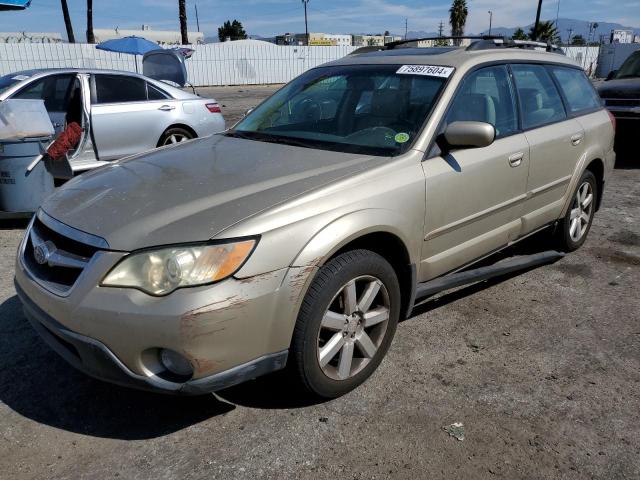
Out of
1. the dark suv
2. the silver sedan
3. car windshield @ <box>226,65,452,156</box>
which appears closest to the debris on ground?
car windshield @ <box>226,65,452,156</box>

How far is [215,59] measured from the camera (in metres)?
30.8

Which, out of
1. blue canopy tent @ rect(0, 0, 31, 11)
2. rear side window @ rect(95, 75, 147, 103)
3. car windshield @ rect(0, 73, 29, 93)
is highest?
blue canopy tent @ rect(0, 0, 31, 11)

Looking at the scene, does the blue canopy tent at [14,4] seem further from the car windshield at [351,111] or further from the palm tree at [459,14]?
the palm tree at [459,14]

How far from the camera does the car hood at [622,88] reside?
359 inches

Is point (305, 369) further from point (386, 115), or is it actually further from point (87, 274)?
point (386, 115)

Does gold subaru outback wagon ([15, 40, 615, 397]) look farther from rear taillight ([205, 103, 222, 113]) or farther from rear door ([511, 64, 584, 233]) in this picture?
rear taillight ([205, 103, 222, 113])

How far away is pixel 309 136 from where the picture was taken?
3.53 metres

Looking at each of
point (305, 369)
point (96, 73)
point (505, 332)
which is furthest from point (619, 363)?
point (96, 73)

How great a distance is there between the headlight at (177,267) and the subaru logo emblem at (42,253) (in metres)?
0.48

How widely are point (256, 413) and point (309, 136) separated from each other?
5.54ft

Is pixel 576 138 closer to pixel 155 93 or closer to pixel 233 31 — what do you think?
pixel 155 93

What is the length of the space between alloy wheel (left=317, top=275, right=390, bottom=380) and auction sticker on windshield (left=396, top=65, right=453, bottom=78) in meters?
1.41

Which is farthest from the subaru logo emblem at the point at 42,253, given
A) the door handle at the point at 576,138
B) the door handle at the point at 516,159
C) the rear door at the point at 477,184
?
the door handle at the point at 576,138

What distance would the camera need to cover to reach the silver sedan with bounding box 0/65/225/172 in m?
6.98
